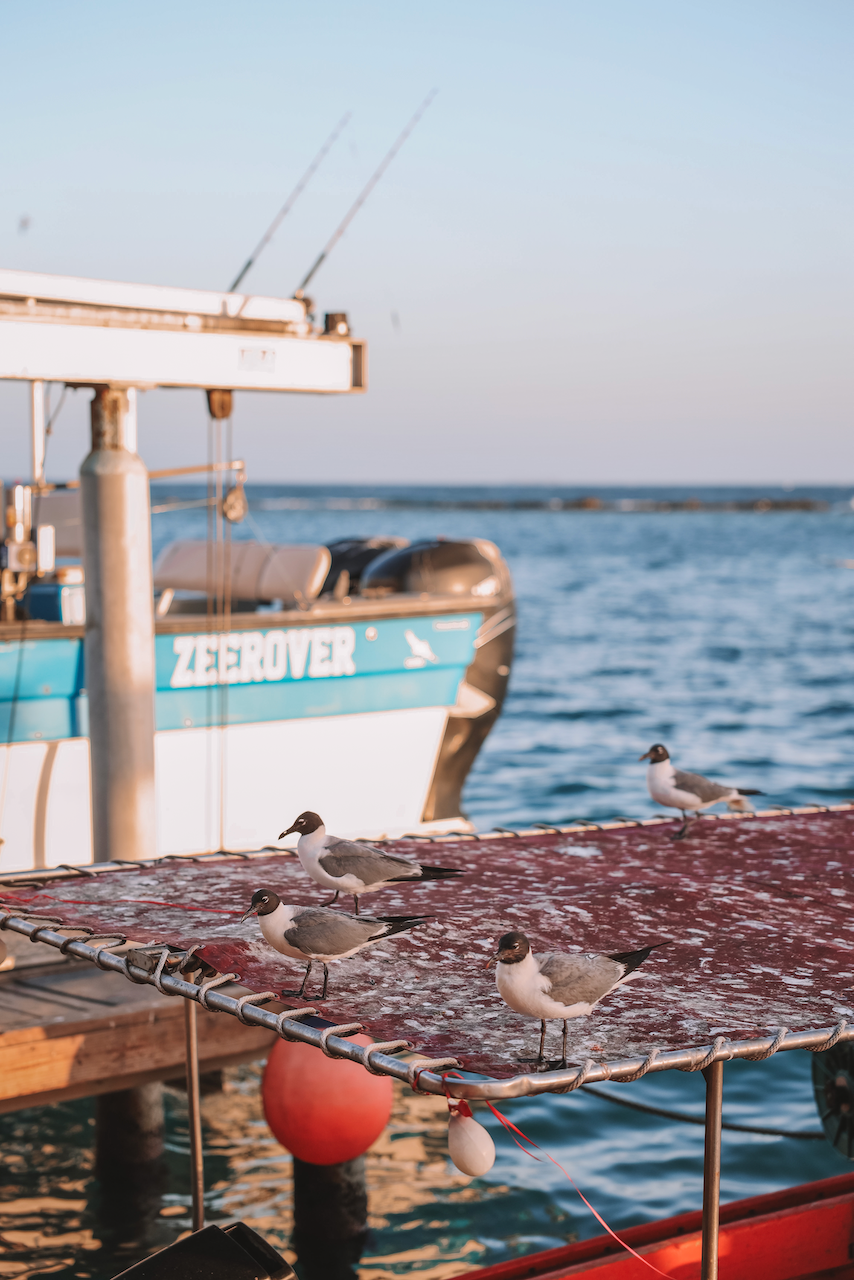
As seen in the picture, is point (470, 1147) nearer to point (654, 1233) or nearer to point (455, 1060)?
point (455, 1060)

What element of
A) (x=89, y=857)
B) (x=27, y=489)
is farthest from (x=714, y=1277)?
(x=27, y=489)

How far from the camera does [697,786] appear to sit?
5.88 m

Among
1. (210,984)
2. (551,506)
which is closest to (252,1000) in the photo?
(210,984)

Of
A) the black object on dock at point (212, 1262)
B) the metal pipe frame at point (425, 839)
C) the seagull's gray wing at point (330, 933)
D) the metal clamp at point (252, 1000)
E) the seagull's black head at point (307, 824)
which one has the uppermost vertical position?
the seagull's black head at point (307, 824)

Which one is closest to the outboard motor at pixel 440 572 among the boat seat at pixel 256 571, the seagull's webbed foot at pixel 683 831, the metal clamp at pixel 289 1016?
the boat seat at pixel 256 571

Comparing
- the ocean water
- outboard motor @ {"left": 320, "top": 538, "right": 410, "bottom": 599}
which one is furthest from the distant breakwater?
outboard motor @ {"left": 320, "top": 538, "right": 410, "bottom": 599}

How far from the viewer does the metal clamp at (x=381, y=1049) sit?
3.37 m

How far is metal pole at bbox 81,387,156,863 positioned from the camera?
734 cm

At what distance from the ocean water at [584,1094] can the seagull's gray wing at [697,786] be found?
9.42 ft

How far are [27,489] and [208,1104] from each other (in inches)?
188

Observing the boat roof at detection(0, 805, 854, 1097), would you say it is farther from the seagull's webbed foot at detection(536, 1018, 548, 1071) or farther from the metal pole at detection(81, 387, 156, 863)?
the metal pole at detection(81, 387, 156, 863)

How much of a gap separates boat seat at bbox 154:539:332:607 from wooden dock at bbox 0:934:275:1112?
4390mm

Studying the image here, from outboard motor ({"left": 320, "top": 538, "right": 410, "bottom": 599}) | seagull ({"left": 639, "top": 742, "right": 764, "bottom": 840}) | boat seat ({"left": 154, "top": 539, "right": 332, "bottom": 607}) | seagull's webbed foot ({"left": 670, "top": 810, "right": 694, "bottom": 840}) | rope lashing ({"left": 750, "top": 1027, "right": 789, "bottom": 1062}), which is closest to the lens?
rope lashing ({"left": 750, "top": 1027, "right": 789, "bottom": 1062})

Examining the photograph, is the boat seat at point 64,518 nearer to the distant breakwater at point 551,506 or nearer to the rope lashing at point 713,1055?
the rope lashing at point 713,1055
